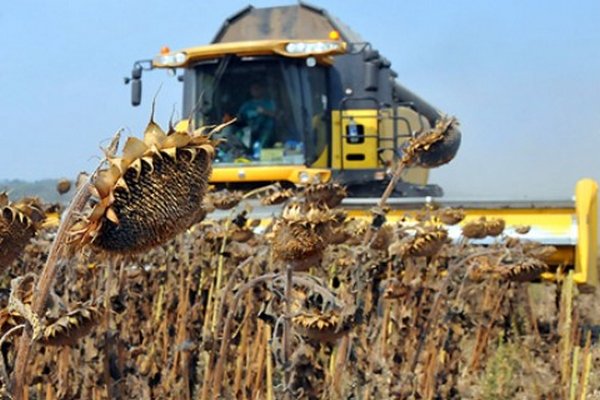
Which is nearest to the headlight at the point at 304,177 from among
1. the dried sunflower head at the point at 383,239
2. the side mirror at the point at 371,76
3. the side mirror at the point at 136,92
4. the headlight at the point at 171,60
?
the dried sunflower head at the point at 383,239

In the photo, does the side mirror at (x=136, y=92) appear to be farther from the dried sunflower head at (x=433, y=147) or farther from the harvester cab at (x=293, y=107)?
the dried sunflower head at (x=433, y=147)

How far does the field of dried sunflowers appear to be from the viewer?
6.36 ft

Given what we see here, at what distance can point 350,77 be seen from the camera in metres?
13.0

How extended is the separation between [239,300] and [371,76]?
8008 millimetres

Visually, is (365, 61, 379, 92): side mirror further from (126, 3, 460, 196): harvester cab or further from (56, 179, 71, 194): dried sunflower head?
(56, 179, 71, 194): dried sunflower head

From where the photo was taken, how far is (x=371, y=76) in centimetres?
1148

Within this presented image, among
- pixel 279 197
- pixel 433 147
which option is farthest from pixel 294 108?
pixel 433 147

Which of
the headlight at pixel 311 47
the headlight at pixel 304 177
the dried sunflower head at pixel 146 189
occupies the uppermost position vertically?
the headlight at pixel 311 47

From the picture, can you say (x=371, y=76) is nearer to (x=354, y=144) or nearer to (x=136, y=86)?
(x=354, y=144)

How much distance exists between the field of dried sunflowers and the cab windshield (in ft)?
15.2

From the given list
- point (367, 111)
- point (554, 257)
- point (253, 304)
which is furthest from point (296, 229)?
point (367, 111)

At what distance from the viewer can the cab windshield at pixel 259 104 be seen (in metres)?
11.9

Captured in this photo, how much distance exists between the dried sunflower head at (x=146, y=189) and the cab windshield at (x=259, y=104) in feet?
32.5

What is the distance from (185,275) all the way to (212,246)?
0.28 meters
